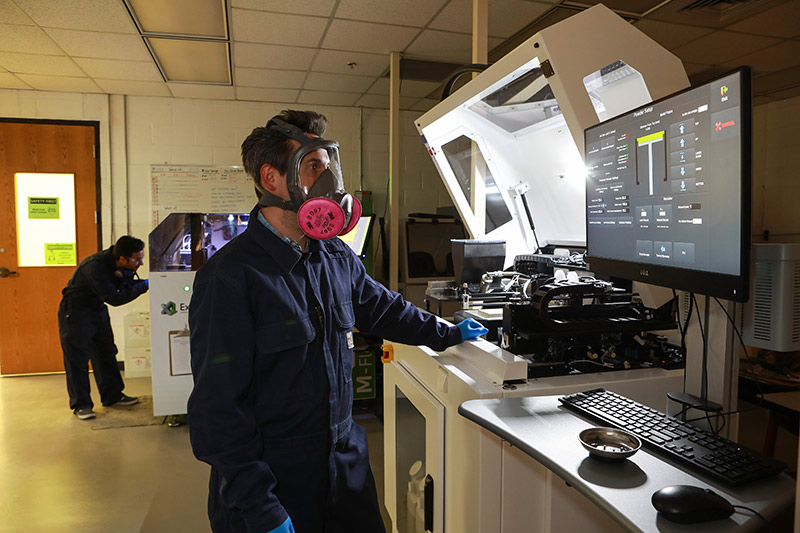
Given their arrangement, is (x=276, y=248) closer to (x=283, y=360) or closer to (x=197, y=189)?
(x=283, y=360)

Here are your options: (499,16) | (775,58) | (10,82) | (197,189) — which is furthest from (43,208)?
(775,58)

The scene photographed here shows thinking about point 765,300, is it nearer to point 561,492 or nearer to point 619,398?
point 619,398

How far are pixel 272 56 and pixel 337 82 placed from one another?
2.60ft

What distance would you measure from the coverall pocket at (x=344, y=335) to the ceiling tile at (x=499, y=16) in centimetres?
239

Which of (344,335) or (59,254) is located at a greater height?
(59,254)

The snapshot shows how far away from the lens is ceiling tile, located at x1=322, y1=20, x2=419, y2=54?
11.0ft

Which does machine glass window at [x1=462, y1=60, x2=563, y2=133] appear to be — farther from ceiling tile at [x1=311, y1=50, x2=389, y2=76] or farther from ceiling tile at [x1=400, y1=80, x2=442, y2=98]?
ceiling tile at [x1=400, y1=80, x2=442, y2=98]

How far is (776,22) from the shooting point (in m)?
3.40

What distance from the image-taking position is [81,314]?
377 cm

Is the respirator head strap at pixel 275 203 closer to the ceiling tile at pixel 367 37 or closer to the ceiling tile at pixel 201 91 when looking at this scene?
the ceiling tile at pixel 367 37

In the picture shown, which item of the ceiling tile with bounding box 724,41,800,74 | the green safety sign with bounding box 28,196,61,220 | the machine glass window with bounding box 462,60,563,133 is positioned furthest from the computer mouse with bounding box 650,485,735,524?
the green safety sign with bounding box 28,196,61,220

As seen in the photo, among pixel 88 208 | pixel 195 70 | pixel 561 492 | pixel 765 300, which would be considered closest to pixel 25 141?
pixel 88 208

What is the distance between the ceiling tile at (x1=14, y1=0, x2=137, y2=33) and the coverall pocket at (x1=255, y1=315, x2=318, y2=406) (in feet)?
8.85

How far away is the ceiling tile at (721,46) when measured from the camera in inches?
143
